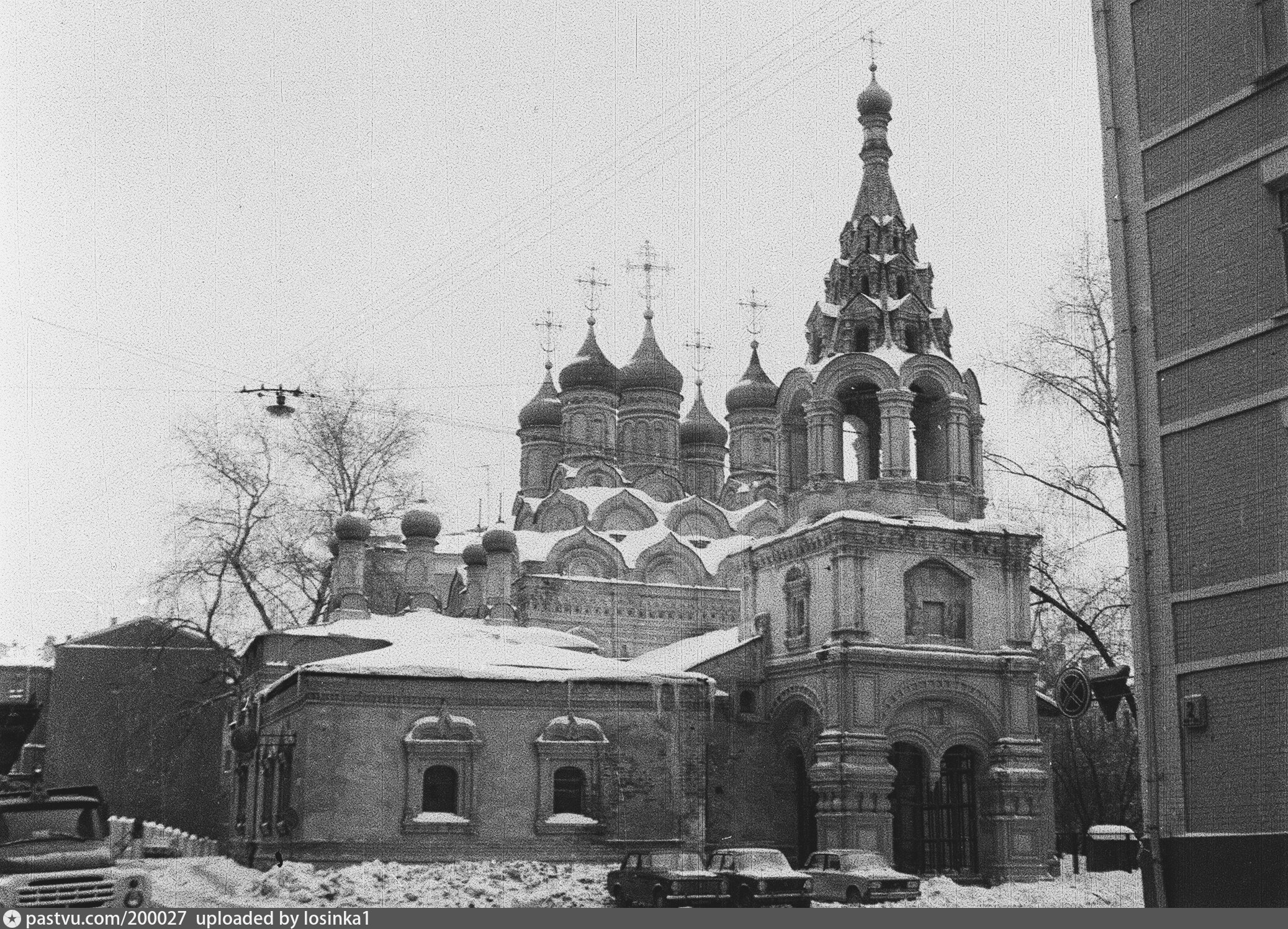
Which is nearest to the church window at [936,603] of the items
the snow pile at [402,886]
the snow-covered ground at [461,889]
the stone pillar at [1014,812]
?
the stone pillar at [1014,812]

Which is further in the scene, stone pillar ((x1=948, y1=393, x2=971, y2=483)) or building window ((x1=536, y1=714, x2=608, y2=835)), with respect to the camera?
stone pillar ((x1=948, y1=393, x2=971, y2=483))

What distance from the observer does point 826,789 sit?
87.6 feet

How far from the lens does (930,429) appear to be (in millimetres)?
29938

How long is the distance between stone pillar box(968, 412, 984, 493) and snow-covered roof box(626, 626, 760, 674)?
545 cm

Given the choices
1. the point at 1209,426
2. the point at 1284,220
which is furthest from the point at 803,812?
the point at 1284,220

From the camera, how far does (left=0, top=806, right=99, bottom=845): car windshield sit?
496 inches

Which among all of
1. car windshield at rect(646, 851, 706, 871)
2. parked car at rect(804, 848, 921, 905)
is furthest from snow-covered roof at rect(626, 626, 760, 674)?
car windshield at rect(646, 851, 706, 871)

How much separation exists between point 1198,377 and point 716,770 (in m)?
17.8

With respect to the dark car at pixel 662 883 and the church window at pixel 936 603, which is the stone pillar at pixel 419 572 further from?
the dark car at pixel 662 883

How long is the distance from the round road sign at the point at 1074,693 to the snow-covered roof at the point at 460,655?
42.7 feet

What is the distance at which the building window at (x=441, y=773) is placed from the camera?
23.8 meters

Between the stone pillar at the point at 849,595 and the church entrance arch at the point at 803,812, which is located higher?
the stone pillar at the point at 849,595

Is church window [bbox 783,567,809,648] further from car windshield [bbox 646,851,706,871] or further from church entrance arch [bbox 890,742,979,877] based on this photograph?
car windshield [bbox 646,851,706,871]
